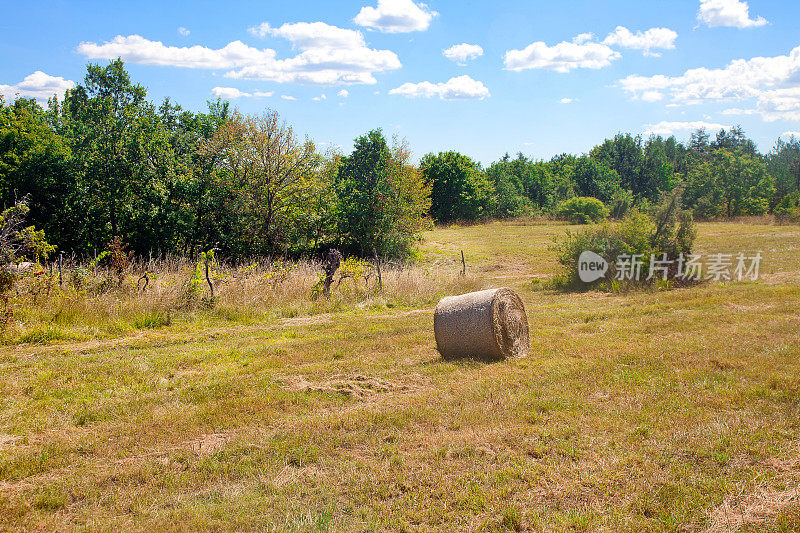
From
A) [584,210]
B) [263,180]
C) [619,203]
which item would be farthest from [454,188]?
[263,180]

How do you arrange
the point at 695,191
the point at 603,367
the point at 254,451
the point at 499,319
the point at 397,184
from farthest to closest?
the point at 695,191 → the point at 397,184 → the point at 499,319 → the point at 603,367 → the point at 254,451

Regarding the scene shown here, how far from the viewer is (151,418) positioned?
710 cm

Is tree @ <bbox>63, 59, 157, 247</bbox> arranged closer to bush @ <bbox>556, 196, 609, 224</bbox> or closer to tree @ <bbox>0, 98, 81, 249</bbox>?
tree @ <bbox>0, 98, 81, 249</bbox>

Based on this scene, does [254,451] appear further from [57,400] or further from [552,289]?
[552,289]

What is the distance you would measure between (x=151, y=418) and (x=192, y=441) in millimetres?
1068

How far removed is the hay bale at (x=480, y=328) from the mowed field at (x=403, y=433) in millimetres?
364

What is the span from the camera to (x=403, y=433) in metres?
6.39

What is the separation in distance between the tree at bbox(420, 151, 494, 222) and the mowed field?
136ft

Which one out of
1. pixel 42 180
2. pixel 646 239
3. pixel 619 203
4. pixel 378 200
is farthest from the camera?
pixel 619 203

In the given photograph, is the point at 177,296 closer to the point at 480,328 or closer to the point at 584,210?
the point at 480,328

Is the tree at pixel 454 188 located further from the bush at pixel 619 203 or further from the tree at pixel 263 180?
the tree at pixel 263 180

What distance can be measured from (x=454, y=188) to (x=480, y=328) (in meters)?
44.1

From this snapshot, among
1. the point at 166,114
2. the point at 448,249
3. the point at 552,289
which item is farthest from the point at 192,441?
the point at 166,114

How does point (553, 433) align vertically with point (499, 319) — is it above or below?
below
